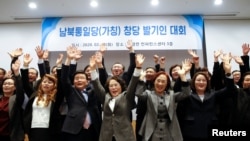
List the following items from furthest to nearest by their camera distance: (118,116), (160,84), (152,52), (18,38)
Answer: (18,38) → (152,52) → (160,84) → (118,116)

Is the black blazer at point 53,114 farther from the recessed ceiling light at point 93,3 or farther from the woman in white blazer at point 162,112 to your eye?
the recessed ceiling light at point 93,3

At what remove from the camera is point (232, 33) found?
6473mm

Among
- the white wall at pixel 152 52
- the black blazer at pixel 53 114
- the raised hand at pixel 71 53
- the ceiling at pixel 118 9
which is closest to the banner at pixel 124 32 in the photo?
the ceiling at pixel 118 9

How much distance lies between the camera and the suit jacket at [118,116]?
2619 millimetres

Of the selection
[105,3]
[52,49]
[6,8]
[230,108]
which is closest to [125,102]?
[230,108]

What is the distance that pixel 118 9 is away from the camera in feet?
19.4

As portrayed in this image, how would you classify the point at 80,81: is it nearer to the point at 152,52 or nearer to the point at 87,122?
the point at 87,122

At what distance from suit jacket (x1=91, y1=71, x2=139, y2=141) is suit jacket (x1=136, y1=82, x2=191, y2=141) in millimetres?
143

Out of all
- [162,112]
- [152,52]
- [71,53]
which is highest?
[152,52]

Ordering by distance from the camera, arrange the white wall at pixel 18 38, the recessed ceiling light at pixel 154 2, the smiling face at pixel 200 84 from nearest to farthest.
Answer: the smiling face at pixel 200 84 < the recessed ceiling light at pixel 154 2 < the white wall at pixel 18 38

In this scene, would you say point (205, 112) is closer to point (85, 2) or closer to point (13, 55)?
point (13, 55)

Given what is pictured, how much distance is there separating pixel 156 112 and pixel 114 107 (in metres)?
0.42

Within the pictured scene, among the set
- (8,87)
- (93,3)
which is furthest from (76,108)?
(93,3)

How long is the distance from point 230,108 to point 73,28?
162 inches
